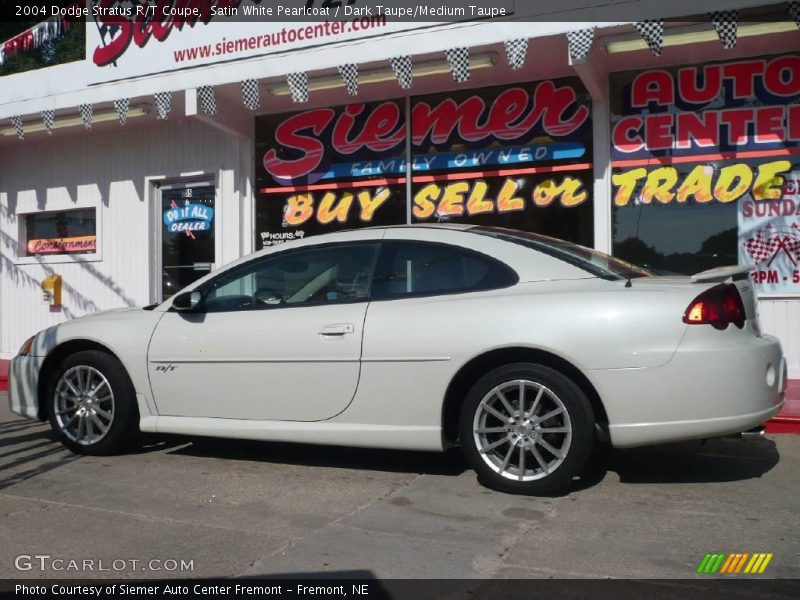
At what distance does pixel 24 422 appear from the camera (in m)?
7.11

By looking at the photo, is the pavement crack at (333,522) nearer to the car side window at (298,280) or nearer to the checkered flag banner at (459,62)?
the car side window at (298,280)

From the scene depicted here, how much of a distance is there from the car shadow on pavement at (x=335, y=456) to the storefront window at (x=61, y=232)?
22.2 feet

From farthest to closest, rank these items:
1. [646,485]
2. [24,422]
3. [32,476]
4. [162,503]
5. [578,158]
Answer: [578,158] < [24,422] < [32,476] < [646,485] < [162,503]

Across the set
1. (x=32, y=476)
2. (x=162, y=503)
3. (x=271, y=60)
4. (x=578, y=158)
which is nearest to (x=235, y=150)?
(x=271, y=60)

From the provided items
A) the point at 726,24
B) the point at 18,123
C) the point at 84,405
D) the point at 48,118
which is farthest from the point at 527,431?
the point at 18,123

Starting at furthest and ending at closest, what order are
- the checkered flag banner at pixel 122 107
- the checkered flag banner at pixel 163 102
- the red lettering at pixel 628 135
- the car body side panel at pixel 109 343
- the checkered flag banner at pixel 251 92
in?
the checkered flag banner at pixel 122 107 < the checkered flag banner at pixel 163 102 < the checkered flag banner at pixel 251 92 < the red lettering at pixel 628 135 < the car body side panel at pixel 109 343

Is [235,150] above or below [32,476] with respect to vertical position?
above

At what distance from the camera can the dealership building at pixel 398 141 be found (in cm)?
789

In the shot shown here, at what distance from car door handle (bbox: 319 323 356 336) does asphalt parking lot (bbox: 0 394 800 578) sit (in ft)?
2.92

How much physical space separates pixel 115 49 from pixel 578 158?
6008 mm

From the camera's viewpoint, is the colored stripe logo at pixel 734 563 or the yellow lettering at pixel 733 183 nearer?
the colored stripe logo at pixel 734 563

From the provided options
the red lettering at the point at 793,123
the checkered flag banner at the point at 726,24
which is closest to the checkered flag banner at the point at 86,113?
the checkered flag banner at the point at 726,24

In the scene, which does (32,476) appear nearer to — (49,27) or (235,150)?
(235,150)

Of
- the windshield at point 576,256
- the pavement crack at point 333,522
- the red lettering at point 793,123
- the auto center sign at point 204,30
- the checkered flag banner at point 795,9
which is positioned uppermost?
the auto center sign at point 204,30
